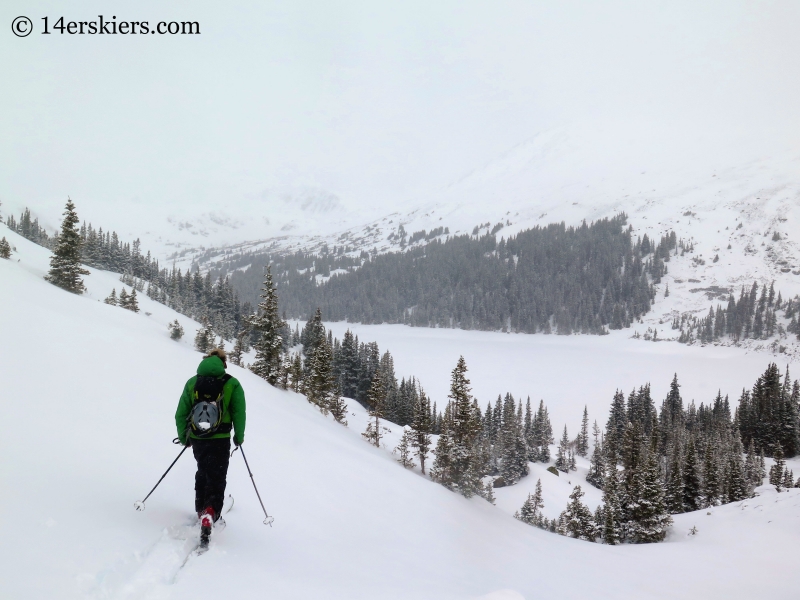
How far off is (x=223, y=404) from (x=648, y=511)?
38381 millimetres

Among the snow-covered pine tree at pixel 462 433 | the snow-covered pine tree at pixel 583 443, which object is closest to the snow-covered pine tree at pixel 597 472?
the snow-covered pine tree at pixel 583 443

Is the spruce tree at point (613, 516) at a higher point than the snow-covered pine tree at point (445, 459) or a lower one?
lower

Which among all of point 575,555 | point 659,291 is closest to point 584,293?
point 659,291

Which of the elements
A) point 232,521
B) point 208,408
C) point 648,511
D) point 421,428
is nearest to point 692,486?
point 648,511

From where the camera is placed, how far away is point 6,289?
1680 cm

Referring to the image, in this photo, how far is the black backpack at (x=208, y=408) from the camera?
6094mm

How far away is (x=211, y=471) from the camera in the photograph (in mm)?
6297

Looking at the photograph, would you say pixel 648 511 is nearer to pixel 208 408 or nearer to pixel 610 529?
pixel 610 529

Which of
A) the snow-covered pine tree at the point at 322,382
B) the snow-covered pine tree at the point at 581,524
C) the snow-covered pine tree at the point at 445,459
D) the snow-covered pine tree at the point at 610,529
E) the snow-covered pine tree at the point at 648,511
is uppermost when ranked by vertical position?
the snow-covered pine tree at the point at 322,382

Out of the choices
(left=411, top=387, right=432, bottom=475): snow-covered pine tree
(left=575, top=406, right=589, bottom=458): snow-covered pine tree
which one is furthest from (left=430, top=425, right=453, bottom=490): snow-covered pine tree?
(left=575, top=406, right=589, bottom=458): snow-covered pine tree

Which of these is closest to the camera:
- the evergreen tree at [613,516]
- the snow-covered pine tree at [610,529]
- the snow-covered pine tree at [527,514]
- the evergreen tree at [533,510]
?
the snow-covered pine tree at [610,529]

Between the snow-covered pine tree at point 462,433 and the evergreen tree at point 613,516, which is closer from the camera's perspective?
the snow-covered pine tree at point 462,433

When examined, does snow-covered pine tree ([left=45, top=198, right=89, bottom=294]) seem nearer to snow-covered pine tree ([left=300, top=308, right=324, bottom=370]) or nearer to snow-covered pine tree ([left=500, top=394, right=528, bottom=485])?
snow-covered pine tree ([left=300, top=308, right=324, bottom=370])

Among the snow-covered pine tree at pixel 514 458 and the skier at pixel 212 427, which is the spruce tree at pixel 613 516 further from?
the skier at pixel 212 427
